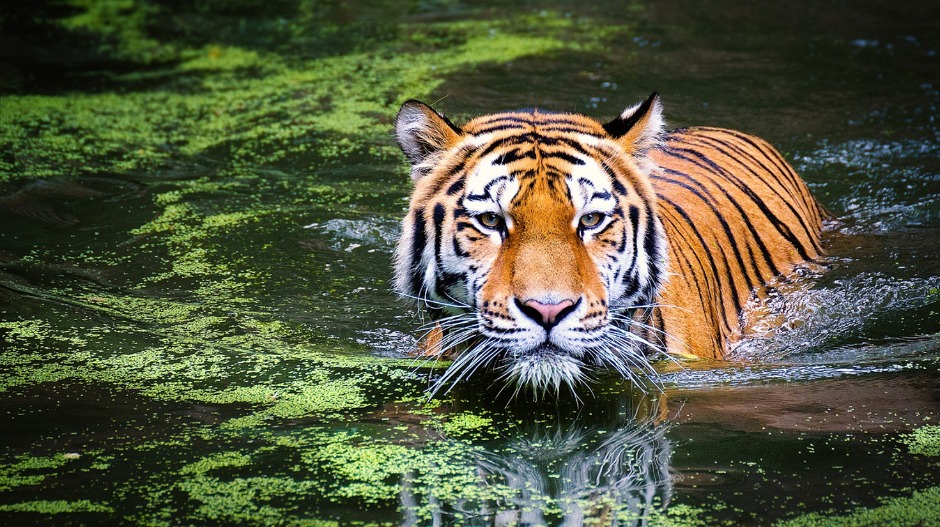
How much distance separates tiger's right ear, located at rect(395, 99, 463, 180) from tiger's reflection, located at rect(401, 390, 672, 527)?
708 millimetres

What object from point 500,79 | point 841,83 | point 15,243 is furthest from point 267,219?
point 841,83

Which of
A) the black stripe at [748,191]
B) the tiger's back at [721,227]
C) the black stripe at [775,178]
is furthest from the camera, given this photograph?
the black stripe at [775,178]

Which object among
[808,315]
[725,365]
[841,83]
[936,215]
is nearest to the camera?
[725,365]

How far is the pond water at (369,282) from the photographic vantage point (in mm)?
2037

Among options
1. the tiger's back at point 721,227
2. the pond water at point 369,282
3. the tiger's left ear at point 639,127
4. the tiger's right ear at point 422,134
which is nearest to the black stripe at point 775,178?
the tiger's back at point 721,227

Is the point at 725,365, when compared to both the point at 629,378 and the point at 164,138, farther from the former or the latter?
the point at 164,138

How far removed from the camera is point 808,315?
3.33 m

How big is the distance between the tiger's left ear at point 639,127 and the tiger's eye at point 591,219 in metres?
0.28

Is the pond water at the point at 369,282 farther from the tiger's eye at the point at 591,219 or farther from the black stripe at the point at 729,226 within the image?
the tiger's eye at the point at 591,219

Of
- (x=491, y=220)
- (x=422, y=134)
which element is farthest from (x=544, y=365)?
(x=422, y=134)

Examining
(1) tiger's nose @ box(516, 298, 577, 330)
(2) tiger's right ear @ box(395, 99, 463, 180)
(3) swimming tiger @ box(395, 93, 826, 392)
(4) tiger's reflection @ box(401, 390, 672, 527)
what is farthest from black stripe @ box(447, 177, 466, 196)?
(4) tiger's reflection @ box(401, 390, 672, 527)

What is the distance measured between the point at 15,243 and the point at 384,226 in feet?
→ 4.38

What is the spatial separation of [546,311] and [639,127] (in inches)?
27.8

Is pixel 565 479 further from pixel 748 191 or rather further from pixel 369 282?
pixel 748 191
